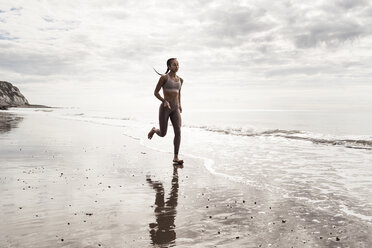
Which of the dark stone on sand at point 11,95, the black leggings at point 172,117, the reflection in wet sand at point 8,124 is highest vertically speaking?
the dark stone on sand at point 11,95

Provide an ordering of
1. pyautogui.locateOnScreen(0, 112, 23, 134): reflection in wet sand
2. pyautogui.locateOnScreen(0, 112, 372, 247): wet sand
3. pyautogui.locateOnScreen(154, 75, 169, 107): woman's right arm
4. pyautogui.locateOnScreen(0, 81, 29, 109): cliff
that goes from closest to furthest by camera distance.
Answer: pyautogui.locateOnScreen(0, 112, 372, 247): wet sand
pyautogui.locateOnScreen(154, 75, 169, 107): woman's right arm
pyautogui.locateOnScreen(0, 112, 23, 134): reflection in wet sand
pyautogui.locateOnScreen(0, 81, 29, 109): cliff

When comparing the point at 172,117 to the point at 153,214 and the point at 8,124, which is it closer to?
the point at 153,214

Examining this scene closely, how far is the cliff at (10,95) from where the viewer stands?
10648 centimetres

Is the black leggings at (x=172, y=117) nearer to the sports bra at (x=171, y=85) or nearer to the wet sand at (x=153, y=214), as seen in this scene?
the sports bra at (x=171, y=85)

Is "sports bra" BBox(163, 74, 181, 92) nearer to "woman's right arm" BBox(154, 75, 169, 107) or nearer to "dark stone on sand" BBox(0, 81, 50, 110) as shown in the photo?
"woman's right arm" BBox(154, 75, 169, 107)

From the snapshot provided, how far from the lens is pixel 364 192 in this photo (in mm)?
5168

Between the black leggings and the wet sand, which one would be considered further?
the black leggings

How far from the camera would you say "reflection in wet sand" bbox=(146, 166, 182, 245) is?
3219 mm

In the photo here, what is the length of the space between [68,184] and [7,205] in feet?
4.52

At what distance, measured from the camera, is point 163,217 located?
388 centimetres

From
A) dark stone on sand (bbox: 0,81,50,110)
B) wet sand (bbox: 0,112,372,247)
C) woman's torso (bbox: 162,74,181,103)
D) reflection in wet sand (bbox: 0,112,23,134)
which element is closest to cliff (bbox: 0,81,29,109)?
dark stone on sand (bbox: 0,81,50,110)

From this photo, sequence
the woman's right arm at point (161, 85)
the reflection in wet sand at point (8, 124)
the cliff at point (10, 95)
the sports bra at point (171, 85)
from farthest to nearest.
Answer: the cliff at point (10, 95)
the reflection in wet sand at point (8, 124)
the sports bra at point (171, 85)
the woman's right arm at point (161, 85)

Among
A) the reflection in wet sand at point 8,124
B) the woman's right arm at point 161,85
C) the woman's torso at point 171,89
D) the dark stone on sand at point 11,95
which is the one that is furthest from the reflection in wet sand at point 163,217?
the dark stone on sand at point 11,95

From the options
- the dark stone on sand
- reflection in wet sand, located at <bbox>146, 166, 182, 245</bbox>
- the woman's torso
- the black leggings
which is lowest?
reflection in wet sand, located at <bbox>146, 166, 182, 245</bbox>
